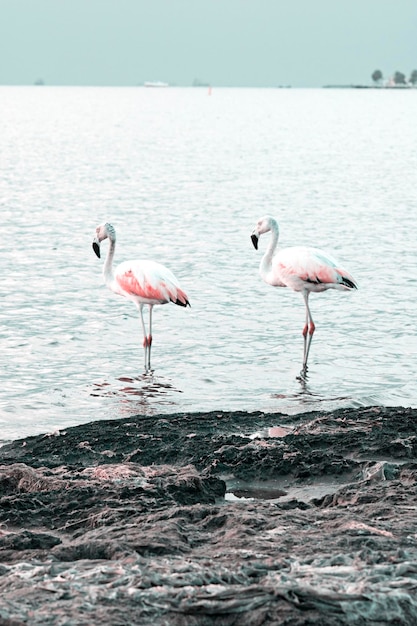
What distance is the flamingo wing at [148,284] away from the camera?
512 inches

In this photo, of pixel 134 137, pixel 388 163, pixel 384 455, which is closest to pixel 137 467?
pixel 384 455

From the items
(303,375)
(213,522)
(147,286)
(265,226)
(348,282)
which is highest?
(265,226)

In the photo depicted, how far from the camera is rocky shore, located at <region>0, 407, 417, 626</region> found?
4.91 meters

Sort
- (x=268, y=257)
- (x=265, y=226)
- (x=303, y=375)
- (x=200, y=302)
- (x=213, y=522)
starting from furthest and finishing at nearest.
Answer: (x=200, y=302) → (x=265, y=226) → (x=268, y=257) → (x=303, y=375) → (x=213, y=522)

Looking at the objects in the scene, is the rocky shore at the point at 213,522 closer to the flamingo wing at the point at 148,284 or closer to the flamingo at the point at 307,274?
the flamingo wing at the point at 148,284

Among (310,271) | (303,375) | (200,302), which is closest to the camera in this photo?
(303,375)

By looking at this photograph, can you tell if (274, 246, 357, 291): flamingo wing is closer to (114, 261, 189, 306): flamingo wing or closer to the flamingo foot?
the flamingo foot

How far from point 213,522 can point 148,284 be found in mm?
7111

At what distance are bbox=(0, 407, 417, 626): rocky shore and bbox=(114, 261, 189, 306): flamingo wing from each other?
3588mm

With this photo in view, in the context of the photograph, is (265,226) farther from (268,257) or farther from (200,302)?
(200,302)

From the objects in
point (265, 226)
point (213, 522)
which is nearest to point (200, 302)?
point (265, 226)

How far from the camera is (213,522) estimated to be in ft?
20.3

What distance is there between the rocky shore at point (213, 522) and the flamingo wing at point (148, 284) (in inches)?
141

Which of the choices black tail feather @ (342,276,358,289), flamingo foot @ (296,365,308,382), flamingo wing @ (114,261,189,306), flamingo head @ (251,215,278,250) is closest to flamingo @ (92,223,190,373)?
flamingo wing @ (114,261,189,306)
